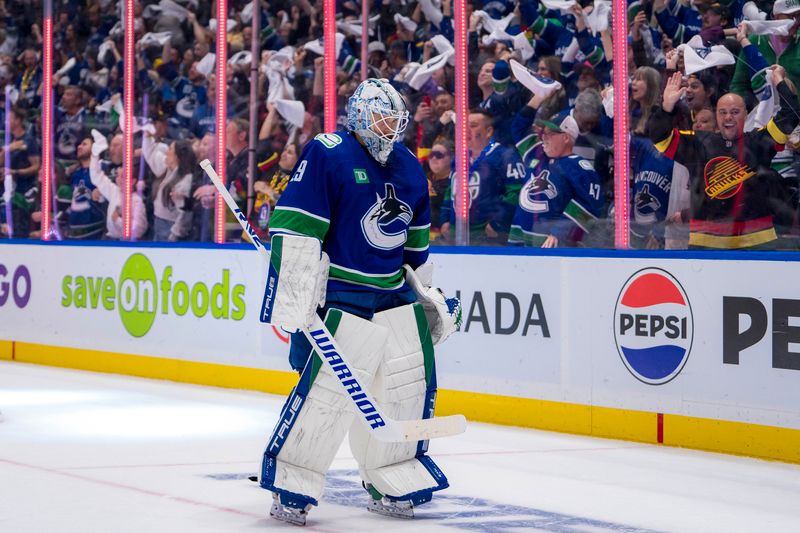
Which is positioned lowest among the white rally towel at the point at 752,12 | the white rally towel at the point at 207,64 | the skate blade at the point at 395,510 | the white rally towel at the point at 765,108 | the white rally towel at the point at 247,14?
the skate blade at the point at 395,510

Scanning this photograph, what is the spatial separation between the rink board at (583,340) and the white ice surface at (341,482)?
150 millimetres

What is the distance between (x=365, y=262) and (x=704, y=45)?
273cm

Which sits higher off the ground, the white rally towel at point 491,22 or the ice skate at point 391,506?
the white rally towel at point 491,22

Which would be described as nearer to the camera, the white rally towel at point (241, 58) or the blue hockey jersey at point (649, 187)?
the blue hockey jersey at point (649, 187)

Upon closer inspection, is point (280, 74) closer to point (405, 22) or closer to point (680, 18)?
point (405, 22)

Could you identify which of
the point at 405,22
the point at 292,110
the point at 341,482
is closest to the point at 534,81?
the point at 405,22

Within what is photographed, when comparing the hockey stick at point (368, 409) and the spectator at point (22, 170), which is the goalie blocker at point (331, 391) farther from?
the spectator at point (22, 170)

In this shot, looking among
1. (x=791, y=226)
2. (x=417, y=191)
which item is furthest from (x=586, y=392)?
(x=417, y=191)

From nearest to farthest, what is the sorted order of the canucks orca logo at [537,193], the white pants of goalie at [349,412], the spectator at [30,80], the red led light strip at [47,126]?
the white pants of goalie at [349,412]
the canucks orca logo at [537,193]
the red led light strip at [47,126]
the spectator at [30,80]

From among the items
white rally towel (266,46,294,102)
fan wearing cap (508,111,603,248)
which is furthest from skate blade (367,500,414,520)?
white rally towel (266,46,294,102)

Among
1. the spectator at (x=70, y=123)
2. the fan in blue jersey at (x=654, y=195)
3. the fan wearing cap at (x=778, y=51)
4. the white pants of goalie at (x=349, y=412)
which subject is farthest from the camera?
the spectator at (x=70, y=123)

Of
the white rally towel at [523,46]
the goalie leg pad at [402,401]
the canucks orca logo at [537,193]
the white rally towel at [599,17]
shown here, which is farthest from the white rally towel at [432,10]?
the goalie leg pad at [402,401]

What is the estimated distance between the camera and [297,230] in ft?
13.0

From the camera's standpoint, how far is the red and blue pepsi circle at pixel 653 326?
581 centimetres
